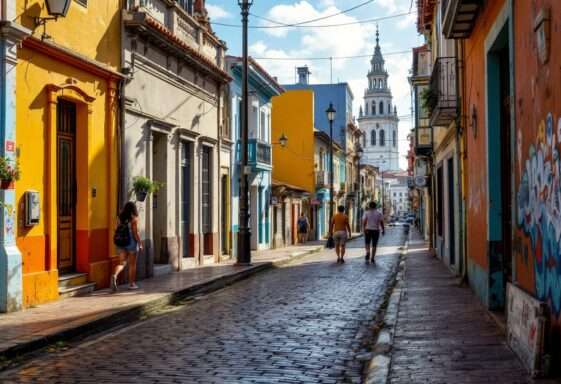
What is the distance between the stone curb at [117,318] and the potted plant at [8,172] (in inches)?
86.0

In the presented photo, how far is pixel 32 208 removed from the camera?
11.1 metres

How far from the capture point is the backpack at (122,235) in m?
13.1

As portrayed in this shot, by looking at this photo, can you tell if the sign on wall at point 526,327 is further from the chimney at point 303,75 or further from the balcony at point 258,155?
the chimney at point 303,75

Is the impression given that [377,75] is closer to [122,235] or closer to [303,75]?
[303,75]

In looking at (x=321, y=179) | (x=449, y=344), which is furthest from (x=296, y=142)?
(x=449, y=344)

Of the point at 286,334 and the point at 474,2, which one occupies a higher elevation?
the point at 474,2

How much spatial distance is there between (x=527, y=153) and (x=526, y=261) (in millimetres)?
1068

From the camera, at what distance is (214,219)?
72.6 feet

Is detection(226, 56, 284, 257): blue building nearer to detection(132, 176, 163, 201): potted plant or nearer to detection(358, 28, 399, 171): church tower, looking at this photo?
detection(132, 176, 163, 201): potted plant

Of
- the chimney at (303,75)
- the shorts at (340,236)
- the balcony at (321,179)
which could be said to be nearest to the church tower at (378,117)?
the chimney at (303,75)

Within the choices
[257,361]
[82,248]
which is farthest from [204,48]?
[257,361]

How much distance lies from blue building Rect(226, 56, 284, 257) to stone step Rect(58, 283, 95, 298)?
38.4 feet

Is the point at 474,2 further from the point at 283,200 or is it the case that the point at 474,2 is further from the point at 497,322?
the point at 283,200

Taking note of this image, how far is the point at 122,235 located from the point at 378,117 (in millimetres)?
134462
